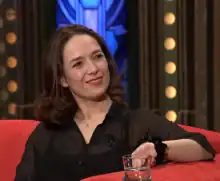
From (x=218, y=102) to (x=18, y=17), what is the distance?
4.38 feet

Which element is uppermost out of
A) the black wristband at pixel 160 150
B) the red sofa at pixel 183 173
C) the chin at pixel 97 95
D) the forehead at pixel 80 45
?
the forehead at pixel 80 45

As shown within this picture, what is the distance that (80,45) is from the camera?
1535 millimetres

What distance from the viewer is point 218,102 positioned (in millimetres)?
2412

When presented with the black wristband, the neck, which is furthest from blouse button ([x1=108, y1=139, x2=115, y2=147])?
the black wristband

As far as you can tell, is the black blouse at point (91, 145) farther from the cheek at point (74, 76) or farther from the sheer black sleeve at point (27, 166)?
the cheek at point (74, 76)

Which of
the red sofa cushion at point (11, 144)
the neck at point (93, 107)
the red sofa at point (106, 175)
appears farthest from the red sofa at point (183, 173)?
the red sofa cushion at point (11, 144)

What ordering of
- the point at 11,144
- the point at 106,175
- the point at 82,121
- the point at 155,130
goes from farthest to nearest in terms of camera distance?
1. the point at 11,144
2. the point at 82,121
3. the point at 155,130
4. the point at 106,175

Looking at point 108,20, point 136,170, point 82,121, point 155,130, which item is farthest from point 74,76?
point 108,20

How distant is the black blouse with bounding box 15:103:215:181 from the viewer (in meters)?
1.47

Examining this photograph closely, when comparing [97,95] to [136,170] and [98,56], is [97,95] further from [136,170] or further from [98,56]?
[136,170]

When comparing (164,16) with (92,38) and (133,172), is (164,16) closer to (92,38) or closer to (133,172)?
(92,38)

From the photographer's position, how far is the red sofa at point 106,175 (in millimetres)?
1169

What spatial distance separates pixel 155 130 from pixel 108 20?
159 cm

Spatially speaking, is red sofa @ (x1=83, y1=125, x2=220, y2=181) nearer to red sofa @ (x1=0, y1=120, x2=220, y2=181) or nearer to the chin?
red sofa @ (x1=0, y1=120, x2=220, y2=181)
